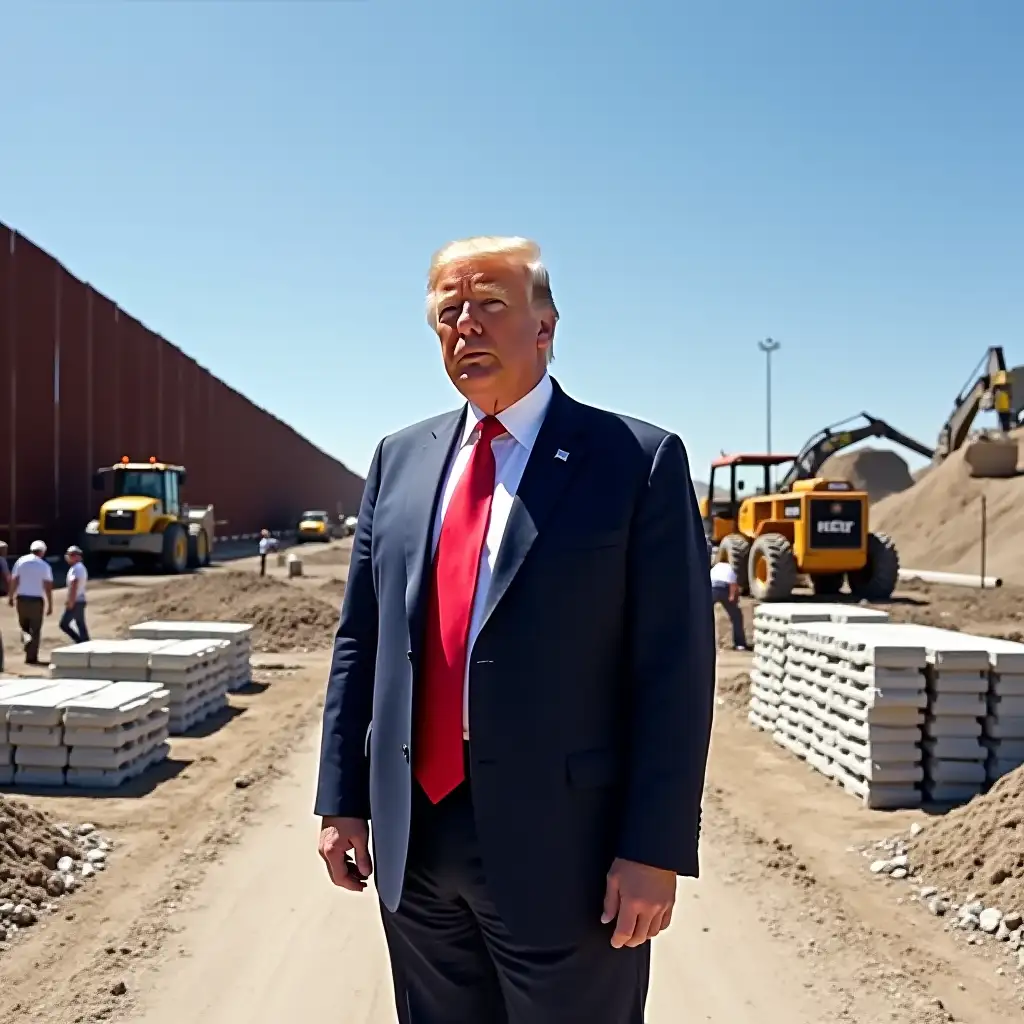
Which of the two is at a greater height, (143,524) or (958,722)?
(143,524)

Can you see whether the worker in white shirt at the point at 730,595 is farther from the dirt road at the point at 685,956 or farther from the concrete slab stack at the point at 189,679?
the dirt road at the point at 685,956

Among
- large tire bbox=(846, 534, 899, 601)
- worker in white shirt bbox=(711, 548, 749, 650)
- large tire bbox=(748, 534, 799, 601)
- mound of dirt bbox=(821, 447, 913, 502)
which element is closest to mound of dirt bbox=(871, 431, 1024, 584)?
large tire bbox=(846, 534, 899, 601)

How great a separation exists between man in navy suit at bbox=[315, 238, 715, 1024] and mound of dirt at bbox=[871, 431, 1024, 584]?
30.1 m

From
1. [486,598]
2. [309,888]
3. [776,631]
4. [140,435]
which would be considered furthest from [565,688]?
[140,435]

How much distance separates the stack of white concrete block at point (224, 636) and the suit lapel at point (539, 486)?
10376mm

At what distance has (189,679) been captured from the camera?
10000 millimetres

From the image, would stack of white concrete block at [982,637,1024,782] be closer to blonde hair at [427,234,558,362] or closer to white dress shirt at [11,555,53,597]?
blonde hair at [427,234,558,362]

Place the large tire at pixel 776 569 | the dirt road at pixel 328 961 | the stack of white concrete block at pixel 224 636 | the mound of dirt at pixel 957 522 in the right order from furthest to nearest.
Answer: the mound of dirt at pixel 957 522, the large tire at pixel 776 569, the stack of white concrete block at pixel 224 636, the dirt road at pixel 328 961

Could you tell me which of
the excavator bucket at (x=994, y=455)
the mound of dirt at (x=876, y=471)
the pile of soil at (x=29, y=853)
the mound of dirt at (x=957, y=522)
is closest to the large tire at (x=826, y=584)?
the mound of dirt at (x=957, y=522)

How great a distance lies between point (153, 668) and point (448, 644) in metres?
8.46

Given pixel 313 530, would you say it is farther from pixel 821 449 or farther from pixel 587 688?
pixel 587 688

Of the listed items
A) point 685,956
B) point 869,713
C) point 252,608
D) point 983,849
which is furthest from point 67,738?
point 252,608

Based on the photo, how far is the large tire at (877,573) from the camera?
69.0 feet

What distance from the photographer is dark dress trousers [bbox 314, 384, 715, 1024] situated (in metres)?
2.15
